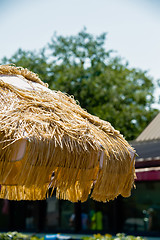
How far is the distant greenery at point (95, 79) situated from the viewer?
24.5m

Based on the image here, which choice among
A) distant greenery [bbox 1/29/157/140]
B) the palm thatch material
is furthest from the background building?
distant greenery [bbox 1/29/157/140]

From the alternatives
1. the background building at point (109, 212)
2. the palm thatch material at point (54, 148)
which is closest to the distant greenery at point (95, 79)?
the background building at point (109, 212)

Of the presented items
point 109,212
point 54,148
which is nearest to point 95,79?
point 109,212

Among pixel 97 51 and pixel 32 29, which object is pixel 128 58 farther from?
pixel 32 29

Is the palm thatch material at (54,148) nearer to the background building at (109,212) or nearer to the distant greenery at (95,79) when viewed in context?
the background building at (109,212)

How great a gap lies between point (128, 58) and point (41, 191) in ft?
86.4

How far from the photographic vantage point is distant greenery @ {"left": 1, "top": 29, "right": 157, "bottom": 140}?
24516mm

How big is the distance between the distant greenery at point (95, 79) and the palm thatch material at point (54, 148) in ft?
65.7

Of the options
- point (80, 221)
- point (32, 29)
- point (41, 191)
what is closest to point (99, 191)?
point (41, 191)

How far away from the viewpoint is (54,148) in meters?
3.11

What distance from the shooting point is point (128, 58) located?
29375mm

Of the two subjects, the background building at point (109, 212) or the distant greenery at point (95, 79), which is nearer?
the background building at point (109, 212)

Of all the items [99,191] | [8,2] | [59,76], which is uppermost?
[59,76]

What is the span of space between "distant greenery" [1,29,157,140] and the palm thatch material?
65.7 ft
